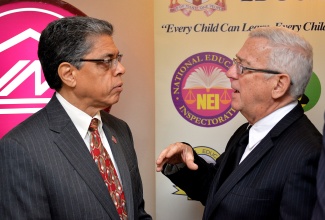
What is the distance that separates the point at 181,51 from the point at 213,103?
1.18 ft

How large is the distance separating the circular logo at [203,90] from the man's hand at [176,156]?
21.0 inches

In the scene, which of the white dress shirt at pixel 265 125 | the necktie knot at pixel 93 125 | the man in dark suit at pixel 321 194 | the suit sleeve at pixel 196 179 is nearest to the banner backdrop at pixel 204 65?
the suit sleeve at pixel 196 179

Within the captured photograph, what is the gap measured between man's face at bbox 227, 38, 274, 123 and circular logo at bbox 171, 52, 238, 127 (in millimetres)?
625

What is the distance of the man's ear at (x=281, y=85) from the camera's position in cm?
172

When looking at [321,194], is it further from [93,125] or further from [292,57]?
[93,125]

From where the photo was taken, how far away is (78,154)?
161 cm

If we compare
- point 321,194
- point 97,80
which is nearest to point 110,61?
point 97,80

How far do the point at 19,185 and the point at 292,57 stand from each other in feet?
3.75

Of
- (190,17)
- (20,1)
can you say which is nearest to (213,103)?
(190,17)

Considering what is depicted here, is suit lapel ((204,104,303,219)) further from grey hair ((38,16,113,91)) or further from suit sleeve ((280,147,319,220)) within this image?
grey hair ((38,16,113,91))

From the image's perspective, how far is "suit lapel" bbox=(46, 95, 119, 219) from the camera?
5.18 ft

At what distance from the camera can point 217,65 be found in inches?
98.2

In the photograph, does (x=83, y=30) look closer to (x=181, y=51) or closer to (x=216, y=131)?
(x=181, y=51)

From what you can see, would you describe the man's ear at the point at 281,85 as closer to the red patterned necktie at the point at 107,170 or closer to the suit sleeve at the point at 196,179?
the suit sleeve at the point at 196,179
